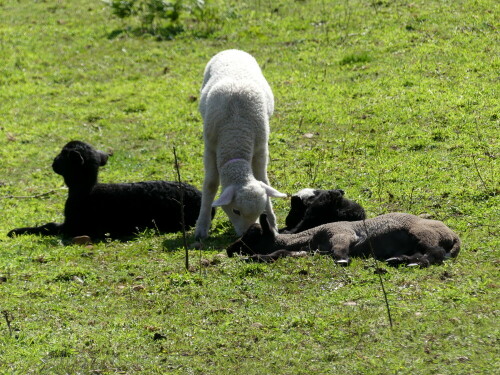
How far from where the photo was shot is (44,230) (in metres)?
11.0

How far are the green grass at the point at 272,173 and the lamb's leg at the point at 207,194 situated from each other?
0.81ft

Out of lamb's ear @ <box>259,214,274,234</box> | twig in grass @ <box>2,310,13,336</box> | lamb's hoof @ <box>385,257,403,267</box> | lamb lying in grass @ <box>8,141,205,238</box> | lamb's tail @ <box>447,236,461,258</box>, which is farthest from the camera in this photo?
lamb lying in grass @ <box>8,141,205,238</box>

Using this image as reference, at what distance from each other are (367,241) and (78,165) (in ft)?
13.6

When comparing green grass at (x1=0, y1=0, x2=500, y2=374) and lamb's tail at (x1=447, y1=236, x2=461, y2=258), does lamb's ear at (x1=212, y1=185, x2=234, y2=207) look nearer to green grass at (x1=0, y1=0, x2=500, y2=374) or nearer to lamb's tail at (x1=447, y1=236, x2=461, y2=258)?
green grass at (x1=0, y1=0, x2=500, y2=374)

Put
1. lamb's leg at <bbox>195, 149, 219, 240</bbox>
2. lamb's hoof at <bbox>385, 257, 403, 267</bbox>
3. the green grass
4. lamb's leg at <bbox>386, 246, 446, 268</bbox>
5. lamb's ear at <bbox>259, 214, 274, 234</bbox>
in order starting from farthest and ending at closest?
lamb's leg at <bbox>195, 149, 219, 240</bbox> → lamb's ear at <bbox>259, 214, 274, 234</bbox> → lamb's hoof at <bbox>385, 257, 403, 267</bbox> → lamb's leg at <bbox>386, 246, 446, 268</bbox> → the green grass

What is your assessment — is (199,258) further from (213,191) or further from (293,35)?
(293,35)

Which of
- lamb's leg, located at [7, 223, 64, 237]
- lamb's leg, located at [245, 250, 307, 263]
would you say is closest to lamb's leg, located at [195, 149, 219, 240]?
lamb's leg, located at [245, 250, 307, 263]

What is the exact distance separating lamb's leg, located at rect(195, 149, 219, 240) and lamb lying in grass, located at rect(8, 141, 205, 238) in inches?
18.5

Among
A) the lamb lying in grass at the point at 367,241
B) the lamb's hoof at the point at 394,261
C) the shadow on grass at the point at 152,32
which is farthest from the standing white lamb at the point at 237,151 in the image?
the shadow on grass at the point at 152,32

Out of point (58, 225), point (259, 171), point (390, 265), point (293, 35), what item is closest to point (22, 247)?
point (58, 225)

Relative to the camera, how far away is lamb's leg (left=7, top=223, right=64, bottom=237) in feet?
35.9

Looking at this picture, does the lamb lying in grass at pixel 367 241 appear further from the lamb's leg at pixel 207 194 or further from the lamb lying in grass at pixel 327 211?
the lamb's leg at pixel 207 194

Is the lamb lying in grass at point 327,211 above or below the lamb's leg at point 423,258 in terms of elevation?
below

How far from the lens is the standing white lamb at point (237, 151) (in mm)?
9781
